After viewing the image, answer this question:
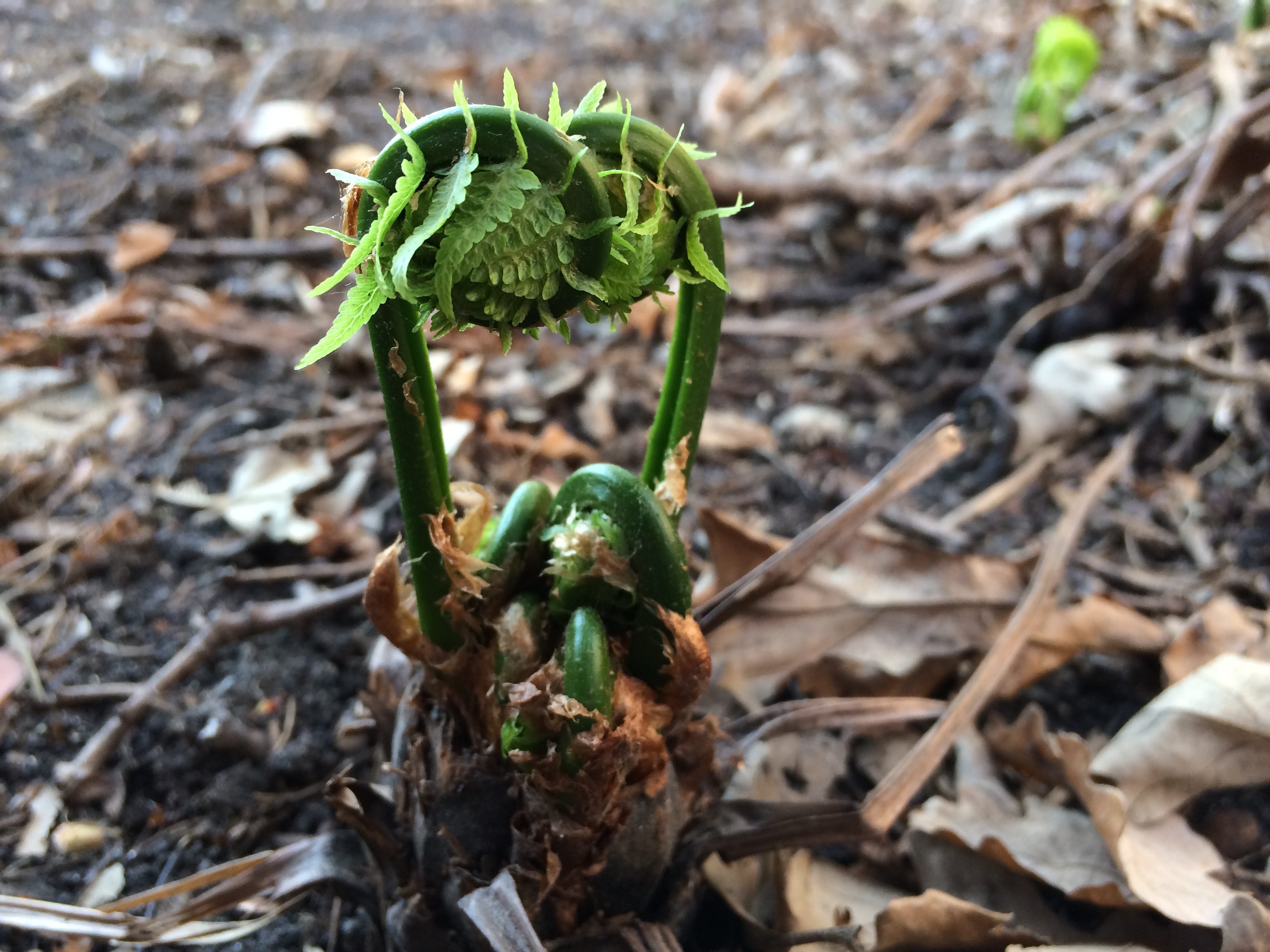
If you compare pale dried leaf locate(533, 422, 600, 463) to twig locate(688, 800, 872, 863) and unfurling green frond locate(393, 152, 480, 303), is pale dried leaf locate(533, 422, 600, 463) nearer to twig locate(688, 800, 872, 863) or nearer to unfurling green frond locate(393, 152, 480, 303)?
twig locate(688, 800, 872, 863)

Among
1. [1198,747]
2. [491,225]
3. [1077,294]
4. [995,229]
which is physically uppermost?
[491,225]

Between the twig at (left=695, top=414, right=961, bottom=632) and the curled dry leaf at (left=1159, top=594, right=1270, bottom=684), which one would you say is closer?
the twig at (left=695, top=414, right=961, bottom=632)

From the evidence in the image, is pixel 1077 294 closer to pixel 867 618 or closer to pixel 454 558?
pixel 867 618

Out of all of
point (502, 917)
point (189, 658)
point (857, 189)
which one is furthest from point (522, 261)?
point (857, 189)

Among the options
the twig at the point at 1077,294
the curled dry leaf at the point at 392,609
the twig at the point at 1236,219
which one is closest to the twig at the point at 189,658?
the curled dry leaf at the point at 392,609

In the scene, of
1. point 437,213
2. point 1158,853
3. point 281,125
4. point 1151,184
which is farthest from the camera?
point 281,125

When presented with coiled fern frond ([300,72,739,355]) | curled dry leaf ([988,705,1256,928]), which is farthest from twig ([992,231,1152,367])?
coiled fern frond ([300,72,739,355])

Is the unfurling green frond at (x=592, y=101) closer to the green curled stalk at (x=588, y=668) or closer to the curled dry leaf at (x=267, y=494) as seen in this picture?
the green curled stalk at (x=588, y=668)
